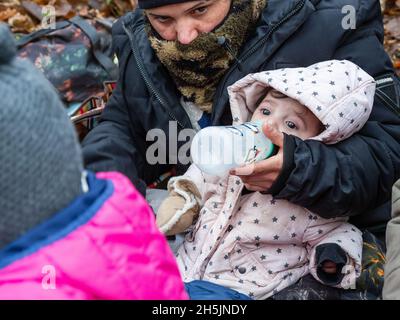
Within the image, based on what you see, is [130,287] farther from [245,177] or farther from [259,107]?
[259,107]

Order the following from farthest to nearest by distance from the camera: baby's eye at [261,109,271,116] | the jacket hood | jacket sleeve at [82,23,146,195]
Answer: jacket sleeve at [82,23,146,195], baby's eye at [261,109,271,116], the jacket hood

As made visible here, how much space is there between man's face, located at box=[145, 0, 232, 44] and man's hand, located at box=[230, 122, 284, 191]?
0.49 metres

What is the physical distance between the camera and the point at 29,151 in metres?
0.99

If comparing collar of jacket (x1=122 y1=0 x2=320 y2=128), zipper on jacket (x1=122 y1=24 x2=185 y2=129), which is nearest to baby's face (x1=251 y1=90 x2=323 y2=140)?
collar of jacket (x1=122 y1=0 x2=320 y2=128)

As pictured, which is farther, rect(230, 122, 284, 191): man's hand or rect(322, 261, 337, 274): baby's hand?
rect(322, 261, 337, 274): baby's hand

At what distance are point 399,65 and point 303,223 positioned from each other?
247cm

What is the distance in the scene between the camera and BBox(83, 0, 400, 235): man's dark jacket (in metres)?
1.86

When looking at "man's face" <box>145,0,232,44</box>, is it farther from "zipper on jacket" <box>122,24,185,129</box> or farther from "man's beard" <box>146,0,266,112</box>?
"zipper on jacket" <box>122,24,185,129</box>

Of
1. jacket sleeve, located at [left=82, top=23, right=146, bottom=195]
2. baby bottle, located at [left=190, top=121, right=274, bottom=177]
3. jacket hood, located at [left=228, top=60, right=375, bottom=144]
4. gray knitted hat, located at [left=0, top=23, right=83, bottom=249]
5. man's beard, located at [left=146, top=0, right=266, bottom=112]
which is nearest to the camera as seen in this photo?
gray knitted hat, located at [left=0, top=23, right=83, bottom=249]

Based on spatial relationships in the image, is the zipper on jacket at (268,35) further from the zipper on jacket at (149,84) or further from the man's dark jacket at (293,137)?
the zipper on jacket at (149,84)

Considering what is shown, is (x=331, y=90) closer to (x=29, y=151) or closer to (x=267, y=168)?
(x=267, y=168)

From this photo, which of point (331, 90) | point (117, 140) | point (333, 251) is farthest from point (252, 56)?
point (333, 251)

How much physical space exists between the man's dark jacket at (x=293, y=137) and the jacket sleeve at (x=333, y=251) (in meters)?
0.07
